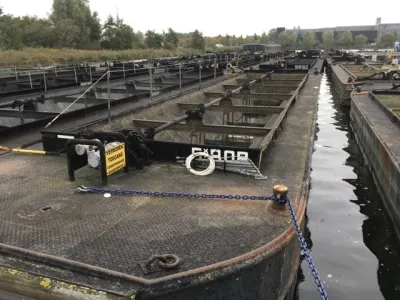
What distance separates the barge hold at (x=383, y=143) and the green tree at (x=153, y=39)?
87.3m

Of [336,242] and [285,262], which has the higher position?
[285,262]

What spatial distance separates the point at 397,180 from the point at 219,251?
599 centimetres

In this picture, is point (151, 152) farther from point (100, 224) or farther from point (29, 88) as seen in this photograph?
point (29, 88)

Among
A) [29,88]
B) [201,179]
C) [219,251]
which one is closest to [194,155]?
[201,179]

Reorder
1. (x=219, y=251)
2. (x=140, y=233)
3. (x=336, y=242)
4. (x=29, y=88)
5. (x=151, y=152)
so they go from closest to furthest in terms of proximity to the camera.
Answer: (x=219, y=251), (x=140, y=233), (x=151, y=152), (x=336, y=242), (x=29, y=88)

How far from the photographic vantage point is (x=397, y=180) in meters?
8.47

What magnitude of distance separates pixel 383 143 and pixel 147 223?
8155 mm

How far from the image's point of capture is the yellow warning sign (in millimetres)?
6632

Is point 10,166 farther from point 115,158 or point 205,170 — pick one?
point 205,170

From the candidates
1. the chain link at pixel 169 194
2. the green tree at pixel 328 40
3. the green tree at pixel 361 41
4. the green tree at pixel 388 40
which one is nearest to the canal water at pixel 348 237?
the chain link at pixel 169 194

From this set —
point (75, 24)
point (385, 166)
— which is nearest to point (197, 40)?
point (75, 24)

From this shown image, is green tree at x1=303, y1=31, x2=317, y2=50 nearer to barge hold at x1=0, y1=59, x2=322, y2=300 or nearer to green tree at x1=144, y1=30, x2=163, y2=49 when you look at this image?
green tree at x1=144, y1=30, x2=163, y2=49

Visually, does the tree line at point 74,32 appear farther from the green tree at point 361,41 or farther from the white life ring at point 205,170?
the green tree at point 361,41

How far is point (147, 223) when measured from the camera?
202 inches
